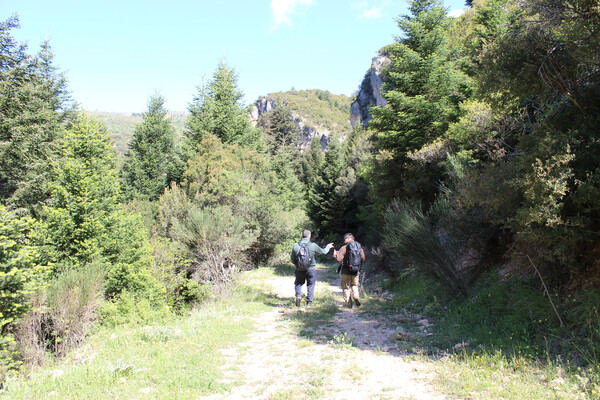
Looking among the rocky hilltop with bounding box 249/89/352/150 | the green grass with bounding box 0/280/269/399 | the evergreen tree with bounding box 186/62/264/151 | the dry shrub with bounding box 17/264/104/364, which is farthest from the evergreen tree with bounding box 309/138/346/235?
the rocky hilltop with bounding box 249/89/352/150

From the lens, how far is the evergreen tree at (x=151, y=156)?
27938mm

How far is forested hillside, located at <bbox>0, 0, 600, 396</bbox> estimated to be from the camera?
472 centimetres

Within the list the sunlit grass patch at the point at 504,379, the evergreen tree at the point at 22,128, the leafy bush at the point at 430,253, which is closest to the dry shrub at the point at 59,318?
the sunlit grass patch at the point at 504,379

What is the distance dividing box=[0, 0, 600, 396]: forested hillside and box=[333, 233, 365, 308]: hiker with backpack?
3.57 ft

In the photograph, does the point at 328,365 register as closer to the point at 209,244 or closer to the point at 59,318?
the point at 59,318

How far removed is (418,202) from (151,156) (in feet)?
80.3

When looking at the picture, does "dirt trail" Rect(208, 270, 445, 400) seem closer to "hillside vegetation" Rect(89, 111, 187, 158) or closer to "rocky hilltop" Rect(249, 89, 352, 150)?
"hillside vegetation" Rect(89, 111, 187, 158)

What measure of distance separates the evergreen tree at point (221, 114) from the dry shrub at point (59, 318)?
59.9 ft

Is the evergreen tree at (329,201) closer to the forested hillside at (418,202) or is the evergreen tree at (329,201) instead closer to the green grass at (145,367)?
the forested hillside at (418,202)

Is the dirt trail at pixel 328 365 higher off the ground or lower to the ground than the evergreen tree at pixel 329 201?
lower

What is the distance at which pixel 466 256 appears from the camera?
867cm

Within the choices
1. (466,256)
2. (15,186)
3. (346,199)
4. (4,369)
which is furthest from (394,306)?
(346,199)

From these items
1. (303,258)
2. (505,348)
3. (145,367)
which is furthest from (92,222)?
(505,348)

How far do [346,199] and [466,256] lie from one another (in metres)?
23.3
